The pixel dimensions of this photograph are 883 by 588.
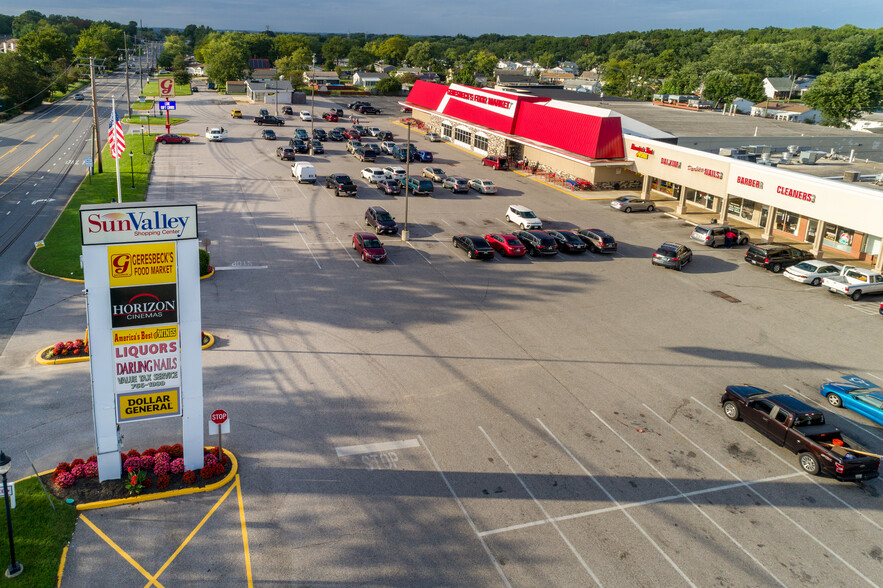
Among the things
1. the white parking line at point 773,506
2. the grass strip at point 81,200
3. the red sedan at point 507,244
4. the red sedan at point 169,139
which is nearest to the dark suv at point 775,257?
the red sedan at point 507,244

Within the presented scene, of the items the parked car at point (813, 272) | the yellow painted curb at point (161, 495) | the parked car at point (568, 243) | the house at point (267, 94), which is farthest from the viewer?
the house at point (267, 94)

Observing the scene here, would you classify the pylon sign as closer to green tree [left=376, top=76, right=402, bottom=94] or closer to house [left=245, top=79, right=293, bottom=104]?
house [left=245, top=79, right=293, bottom=104]

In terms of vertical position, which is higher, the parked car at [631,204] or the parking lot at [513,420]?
the parked car at [631,204]

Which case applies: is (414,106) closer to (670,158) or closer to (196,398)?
(670,158)

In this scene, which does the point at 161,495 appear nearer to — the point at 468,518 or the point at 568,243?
the point at 468,518

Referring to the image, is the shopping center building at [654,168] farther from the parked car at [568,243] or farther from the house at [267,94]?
the house at [267,94]

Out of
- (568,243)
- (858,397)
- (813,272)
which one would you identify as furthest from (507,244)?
(858,397)
